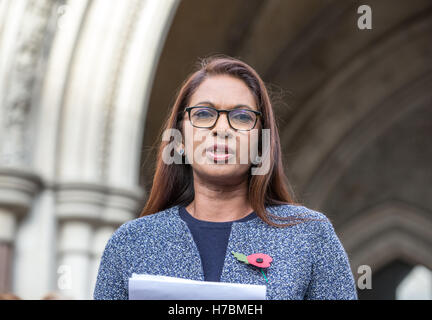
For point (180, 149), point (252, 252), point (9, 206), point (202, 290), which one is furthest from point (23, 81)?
point (202, 290)

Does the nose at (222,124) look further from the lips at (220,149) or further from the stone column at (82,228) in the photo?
the stone column at (82,228)

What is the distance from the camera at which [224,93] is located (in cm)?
151

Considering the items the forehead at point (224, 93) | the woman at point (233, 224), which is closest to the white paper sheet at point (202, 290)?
the woman at point (233, 224)

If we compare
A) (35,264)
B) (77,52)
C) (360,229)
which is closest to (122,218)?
(35,264)

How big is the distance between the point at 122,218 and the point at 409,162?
205 inches

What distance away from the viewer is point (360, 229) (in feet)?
27.7

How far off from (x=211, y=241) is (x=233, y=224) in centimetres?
5

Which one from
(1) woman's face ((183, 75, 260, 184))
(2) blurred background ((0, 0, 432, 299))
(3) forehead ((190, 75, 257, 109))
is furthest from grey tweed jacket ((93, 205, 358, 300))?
(2) blurred background ((0, 0, 432, 299))

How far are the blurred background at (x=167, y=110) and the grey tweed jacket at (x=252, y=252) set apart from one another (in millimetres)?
516

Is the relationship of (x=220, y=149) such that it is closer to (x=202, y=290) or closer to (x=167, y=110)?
(x=202, y=290)

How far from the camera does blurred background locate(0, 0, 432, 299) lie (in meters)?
3.55

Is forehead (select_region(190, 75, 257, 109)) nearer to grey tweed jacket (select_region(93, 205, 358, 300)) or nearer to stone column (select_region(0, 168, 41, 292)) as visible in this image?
grey tweed jacket (select_region(93, 205, 358, 300))

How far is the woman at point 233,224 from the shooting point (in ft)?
4.71
